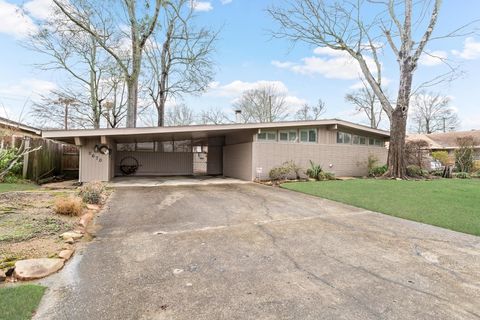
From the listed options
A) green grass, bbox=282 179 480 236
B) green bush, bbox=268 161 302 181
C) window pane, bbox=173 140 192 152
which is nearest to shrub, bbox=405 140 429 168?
green bush, bbox=268 161 302 181

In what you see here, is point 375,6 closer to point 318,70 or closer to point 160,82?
point 318,70

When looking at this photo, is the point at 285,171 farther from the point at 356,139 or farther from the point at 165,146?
the point at 165,146

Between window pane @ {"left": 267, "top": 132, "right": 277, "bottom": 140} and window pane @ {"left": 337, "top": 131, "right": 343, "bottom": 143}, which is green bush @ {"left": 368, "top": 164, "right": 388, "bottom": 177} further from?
window pane @ {"left": 267, "top": 132, "right": 277, "bottom": 140}

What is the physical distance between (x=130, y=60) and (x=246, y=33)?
294 inches

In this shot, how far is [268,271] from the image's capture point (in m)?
2.84

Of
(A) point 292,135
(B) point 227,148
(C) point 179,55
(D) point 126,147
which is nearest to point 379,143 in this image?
(A) point 292,135

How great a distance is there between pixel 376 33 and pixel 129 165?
1591cm

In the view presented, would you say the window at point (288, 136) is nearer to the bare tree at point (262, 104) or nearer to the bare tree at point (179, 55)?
the bare tree at point (179, 55)

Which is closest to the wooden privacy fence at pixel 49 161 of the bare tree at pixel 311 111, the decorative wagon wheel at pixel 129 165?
the decorative wagon wheel at pixel 129 165

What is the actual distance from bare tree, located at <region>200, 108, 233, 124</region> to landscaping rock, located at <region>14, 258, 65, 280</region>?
2945 centimetres

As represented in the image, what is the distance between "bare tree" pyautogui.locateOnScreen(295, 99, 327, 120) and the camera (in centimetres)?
3512

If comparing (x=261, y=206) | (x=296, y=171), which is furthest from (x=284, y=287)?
(x=296, y=171)

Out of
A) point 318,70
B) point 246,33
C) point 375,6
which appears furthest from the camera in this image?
point 318,70

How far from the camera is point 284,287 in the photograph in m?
2.49
